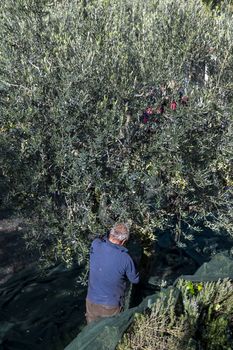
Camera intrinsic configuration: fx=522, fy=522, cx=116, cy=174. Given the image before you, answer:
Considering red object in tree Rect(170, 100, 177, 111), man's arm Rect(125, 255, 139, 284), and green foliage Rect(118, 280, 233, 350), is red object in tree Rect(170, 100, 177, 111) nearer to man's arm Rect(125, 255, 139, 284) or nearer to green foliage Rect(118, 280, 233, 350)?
man's arm Rect(125, 255, 139, 284)

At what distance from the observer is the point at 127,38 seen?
23.0 feet

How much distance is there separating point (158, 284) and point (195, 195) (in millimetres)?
2112

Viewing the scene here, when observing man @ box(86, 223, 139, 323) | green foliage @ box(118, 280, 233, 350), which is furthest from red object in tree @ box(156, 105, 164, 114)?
green foliage @ box(118, 280, 233, 350)

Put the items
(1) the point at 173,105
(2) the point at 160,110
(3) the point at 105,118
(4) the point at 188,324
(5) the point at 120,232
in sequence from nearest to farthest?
(4) the point at 188,324, (3) the point at 105,118, (5) the point at 120,232, (1) the point at 173,105, (2) the point at 160,110

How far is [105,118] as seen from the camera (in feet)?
20.3

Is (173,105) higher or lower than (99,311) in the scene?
higher

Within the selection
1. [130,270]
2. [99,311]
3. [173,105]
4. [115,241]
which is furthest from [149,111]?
[99,311]

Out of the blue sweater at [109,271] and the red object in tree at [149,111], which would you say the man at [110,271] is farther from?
the red object in tree at [149,111]

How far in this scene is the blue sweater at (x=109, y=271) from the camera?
6336 millimetres

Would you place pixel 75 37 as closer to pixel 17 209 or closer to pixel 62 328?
pixel 17 209

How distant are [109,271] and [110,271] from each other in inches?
0.5

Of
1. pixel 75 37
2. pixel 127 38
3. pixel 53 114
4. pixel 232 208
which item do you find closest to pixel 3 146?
pixel 53 114

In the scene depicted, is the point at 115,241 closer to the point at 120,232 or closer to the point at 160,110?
the point at 120,232

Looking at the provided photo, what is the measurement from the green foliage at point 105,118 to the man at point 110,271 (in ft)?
1.16
